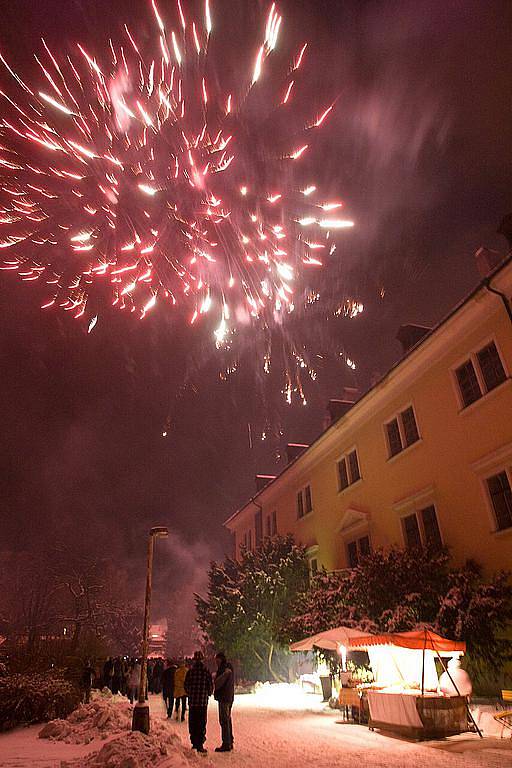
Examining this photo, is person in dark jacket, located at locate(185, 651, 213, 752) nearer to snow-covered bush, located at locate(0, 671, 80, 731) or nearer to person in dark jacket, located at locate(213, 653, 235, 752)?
person in dark jacket, located at locate(213, 653, 235, 752)

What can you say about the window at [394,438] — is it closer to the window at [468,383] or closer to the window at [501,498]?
the window at [468,383]

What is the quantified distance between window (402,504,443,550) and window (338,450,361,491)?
341 cm

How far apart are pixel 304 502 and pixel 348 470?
509cm

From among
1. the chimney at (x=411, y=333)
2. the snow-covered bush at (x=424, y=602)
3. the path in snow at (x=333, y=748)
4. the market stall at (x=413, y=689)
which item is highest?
the chimney at (x=411, y=333)

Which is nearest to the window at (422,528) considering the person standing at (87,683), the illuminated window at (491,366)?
the illuminated window at (491,366)

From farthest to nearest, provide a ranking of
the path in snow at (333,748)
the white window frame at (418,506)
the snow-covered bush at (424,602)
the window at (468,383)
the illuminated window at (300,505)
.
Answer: the illuminated window at (300,505) → the white window frame at (418,506) → the window at (468,383) → the snow-covered bush at (424,602) → the path in snow at (333,748)

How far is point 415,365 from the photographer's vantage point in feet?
52.6

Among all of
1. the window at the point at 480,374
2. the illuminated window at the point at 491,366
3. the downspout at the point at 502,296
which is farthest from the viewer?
the window at the point at 480,374

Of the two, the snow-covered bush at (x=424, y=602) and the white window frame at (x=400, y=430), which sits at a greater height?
the white window frame at (x=400, y=430)

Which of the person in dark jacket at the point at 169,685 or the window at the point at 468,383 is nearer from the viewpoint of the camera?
the person in dark jacket at the point at 169,685

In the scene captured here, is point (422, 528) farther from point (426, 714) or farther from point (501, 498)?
point (426, 714)

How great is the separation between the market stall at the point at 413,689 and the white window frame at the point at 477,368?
622 cm

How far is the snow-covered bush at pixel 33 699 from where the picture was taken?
10969mm

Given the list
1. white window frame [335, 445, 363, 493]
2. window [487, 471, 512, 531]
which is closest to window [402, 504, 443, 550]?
window [487, 471, 512, 531]
